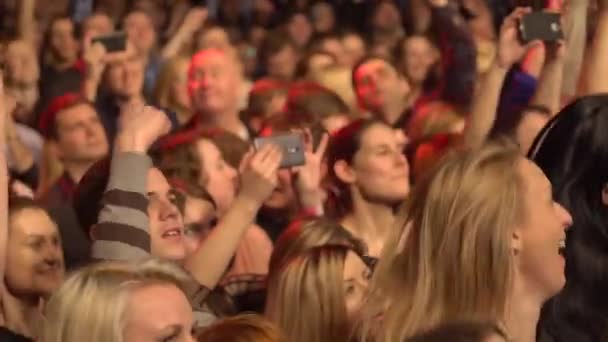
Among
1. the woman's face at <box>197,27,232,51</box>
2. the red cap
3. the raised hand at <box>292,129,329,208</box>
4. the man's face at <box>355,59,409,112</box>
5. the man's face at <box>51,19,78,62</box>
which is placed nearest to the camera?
the raised hand at <box>292,129,329,208</box>

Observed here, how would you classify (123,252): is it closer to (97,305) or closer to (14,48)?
(97,305)

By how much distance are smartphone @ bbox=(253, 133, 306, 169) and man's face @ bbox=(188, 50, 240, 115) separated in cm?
126

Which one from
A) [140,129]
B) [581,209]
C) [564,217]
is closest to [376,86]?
[140,129]

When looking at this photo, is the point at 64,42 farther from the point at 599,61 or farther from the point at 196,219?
the point at 599,61

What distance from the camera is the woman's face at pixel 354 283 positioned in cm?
320

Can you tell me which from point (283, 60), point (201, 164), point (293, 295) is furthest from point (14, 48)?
point (293, 295)

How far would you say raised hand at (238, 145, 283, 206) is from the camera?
384cm

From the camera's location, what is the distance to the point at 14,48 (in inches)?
254

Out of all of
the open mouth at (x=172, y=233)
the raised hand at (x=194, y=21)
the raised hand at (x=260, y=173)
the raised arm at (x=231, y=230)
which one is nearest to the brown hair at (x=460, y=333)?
the open mouth at (x=172, y=233)

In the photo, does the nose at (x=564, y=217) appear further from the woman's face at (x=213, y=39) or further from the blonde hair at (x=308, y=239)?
the woman's face at (x=213, y=39)

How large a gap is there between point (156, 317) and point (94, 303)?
96mm

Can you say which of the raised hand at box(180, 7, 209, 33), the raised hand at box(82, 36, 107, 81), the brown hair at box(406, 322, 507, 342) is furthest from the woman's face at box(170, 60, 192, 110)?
the brown hair at box(406, 322, 507, 342)

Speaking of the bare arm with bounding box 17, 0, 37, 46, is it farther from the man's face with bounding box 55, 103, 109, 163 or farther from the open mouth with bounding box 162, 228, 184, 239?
the open mouth with bounding box 162, 228, 184, 239

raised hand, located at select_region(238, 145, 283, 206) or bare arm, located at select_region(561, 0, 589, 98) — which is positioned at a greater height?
bare arm, located at select_region(561, 0, 589, 98)
